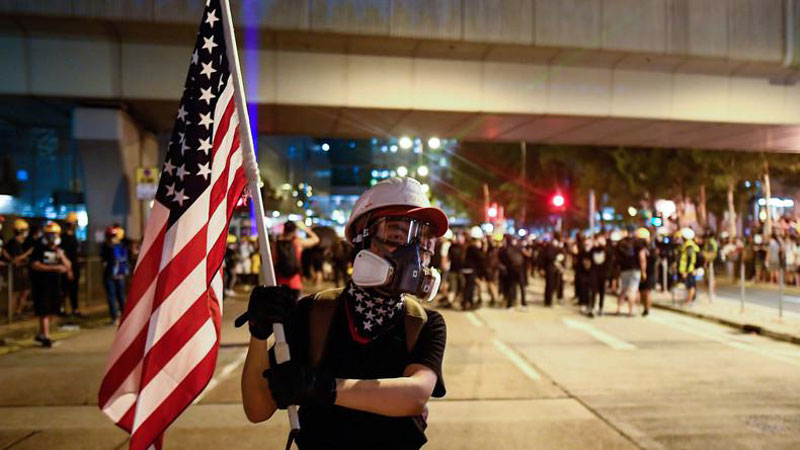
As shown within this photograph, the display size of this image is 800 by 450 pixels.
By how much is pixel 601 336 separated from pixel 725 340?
2.10 m

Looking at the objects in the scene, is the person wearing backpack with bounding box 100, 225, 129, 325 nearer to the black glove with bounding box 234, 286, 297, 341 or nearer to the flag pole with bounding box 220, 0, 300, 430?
the flag pole with bounding box 220, 0, 300, 430

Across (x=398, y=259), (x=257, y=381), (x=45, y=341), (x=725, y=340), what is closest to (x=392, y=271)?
(x=398, y=259)

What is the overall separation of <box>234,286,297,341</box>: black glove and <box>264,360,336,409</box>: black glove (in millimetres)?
199

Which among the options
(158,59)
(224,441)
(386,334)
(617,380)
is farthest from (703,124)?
(386,334)

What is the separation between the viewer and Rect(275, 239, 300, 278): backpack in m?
9.52

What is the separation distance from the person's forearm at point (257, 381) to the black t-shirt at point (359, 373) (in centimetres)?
12

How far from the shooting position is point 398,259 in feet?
7.30

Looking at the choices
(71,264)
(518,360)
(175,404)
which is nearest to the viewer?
(175,404)

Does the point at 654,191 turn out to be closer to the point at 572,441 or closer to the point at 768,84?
the point at 768,84

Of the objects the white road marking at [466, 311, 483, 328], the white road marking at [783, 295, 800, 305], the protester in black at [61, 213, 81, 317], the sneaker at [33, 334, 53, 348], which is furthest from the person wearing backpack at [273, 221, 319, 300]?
the white road marking at [783, 295, 800, 305]

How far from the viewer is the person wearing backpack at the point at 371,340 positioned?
2156 mm

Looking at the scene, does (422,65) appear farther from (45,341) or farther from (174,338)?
(174,338)

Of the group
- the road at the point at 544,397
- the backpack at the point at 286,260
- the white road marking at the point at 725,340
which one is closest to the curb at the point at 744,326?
the road at the point at 544,397

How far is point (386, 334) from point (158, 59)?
13.9m
